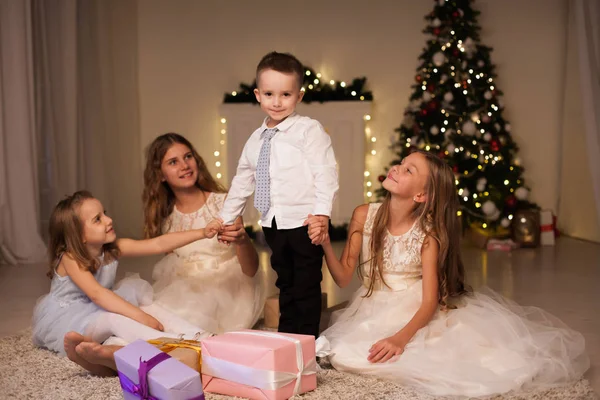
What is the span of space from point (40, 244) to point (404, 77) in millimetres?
3285

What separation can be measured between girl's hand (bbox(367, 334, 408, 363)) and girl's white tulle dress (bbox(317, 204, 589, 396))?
0.08ft

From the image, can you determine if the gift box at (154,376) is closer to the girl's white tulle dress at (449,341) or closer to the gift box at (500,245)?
the girl's white tulle dress at (449,341)

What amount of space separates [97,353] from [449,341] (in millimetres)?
1223

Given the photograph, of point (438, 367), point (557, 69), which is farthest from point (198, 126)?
point (438, 367)

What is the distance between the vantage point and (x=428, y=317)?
9.15 ft

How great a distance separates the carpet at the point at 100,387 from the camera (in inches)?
96.6

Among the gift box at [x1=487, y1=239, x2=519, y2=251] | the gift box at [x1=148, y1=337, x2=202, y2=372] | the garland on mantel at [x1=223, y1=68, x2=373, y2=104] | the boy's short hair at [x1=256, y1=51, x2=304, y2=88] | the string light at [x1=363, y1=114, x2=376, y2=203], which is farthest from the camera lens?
the string light at [x1=363, y1=114, x2=376, y2=203]

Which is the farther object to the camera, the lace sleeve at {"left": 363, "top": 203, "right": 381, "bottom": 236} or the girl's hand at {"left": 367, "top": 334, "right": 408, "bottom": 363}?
the lace sleeve at {"left": 363, "top": 203, "right": 381, "bottom": 236}

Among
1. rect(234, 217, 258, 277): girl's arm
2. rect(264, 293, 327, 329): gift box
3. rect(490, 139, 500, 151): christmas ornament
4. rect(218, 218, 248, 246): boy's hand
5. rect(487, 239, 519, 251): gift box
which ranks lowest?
rect(487, 239, 519, 251): gift box

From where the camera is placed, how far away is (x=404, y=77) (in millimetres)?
6516

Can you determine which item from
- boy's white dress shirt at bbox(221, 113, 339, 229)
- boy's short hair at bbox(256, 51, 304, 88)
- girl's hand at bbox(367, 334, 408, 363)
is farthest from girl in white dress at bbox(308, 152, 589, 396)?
boy's short hair at bbox(256, 51, 304, 88)

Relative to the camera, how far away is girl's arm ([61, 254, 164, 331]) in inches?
113

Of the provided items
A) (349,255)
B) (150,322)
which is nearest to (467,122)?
(349,255)

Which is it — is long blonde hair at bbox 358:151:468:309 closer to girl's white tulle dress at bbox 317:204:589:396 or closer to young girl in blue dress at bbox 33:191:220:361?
girl's white tulle dress at bbox 317:204:589:396
